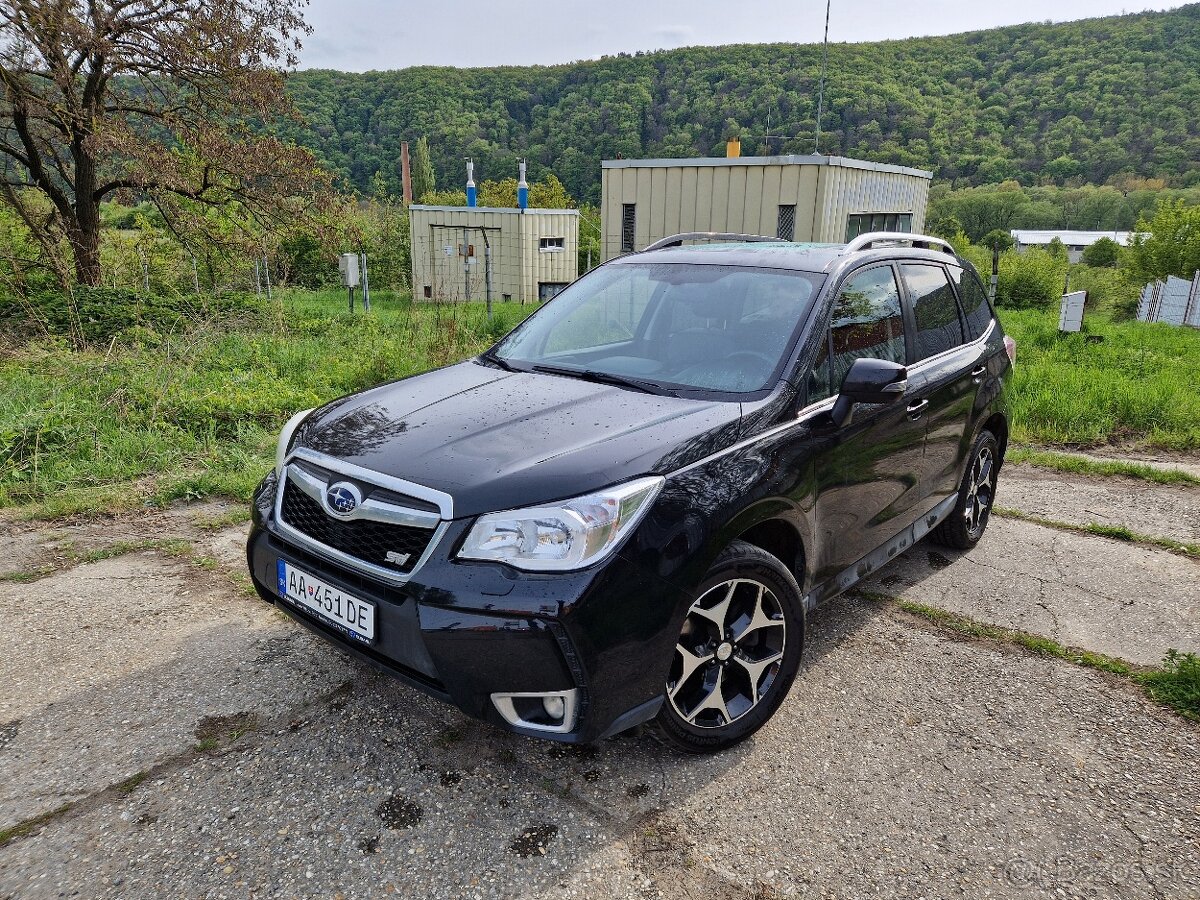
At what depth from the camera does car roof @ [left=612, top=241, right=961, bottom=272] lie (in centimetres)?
322

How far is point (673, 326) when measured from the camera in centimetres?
324

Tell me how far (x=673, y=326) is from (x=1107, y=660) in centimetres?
234

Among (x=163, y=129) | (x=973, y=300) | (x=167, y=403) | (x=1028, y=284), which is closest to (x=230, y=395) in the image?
(x=167, y=403)

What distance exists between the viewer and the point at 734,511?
7.75 feet

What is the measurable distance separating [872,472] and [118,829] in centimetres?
285

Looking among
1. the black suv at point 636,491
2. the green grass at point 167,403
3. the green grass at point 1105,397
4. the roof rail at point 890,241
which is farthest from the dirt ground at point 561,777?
the green grass at point 1105,397

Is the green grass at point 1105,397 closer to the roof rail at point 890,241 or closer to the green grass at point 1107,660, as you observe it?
the roof rail at point 890,241

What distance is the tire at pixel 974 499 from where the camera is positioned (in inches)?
164

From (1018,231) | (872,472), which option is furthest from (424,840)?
(1018,231)

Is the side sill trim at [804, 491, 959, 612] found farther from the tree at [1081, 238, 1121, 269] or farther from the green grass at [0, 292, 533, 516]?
the tree at [1081, 238, 1121, 269]

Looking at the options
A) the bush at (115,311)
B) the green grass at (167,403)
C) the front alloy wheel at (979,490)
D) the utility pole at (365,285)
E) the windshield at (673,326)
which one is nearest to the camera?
the windshield at (673,326)

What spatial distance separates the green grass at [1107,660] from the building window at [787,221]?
339 inches

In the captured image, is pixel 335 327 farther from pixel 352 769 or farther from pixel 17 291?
pixel 352 769

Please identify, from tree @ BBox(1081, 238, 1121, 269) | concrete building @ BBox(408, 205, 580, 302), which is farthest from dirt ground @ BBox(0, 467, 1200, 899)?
tree @ BBox(1081, 238, 1121, 269)
